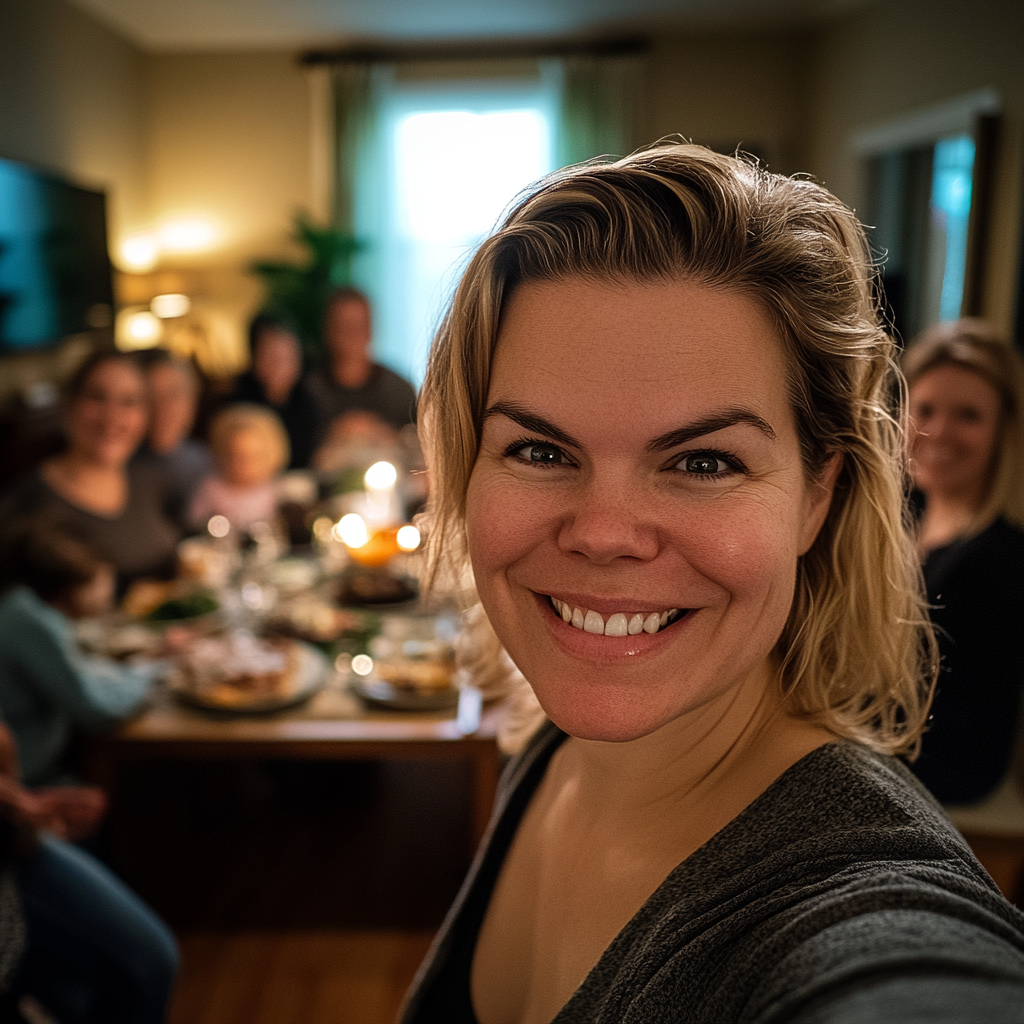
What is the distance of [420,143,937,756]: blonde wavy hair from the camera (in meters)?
0.65

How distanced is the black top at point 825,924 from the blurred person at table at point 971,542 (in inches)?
48.5

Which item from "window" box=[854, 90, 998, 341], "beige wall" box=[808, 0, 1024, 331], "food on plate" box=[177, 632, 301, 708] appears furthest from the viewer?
"window" box=[854, 90, 998, 341]

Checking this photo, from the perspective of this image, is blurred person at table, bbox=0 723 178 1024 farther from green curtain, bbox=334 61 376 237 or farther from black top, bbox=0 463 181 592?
green curtain, bbox=334 61 376 237

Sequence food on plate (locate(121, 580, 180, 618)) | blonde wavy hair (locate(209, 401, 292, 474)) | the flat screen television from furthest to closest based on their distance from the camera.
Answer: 1. the flat screen television
2. blonde wavy hair (locate(209, 401, 292, 474))
3. food on plate (locate(121, 580, 180, 618))

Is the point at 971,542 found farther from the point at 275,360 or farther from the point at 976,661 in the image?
the point at 275,360

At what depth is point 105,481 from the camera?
313 centimetres

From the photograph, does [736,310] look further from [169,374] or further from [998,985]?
[169,374]

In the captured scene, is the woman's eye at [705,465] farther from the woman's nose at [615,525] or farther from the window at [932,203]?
the window at [932,203]

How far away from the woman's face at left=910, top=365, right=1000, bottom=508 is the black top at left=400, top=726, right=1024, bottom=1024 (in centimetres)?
172

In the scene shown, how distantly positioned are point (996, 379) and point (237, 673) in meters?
1.98

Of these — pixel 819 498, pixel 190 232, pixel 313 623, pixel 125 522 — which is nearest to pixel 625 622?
pixel 819 498

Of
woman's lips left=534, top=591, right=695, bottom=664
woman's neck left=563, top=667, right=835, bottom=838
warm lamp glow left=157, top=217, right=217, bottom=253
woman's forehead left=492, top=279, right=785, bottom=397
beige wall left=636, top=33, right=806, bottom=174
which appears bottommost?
woman's neck left=563, top=667, right=835, bottom=838

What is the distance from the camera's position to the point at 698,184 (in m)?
0.67

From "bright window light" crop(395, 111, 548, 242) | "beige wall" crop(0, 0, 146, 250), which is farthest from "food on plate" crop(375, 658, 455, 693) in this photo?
"bright window light" crop(395, 111, 548, 242)
